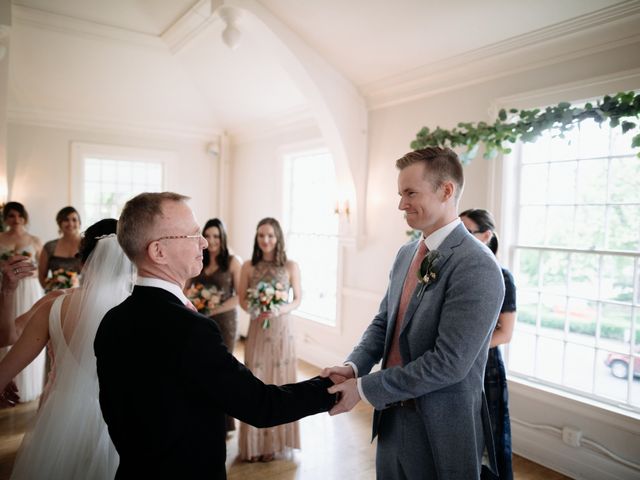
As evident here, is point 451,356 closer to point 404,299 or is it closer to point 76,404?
point 404,299

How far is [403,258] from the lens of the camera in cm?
188

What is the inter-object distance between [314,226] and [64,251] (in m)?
2.93

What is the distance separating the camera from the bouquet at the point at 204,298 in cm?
356

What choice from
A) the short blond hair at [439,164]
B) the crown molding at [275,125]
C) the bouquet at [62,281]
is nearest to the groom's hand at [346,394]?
the short blond hair at [439,164]

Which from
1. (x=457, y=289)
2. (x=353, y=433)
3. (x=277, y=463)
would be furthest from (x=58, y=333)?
(x=353, y=433)

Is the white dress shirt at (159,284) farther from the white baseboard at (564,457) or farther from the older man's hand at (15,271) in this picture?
the white baseboard at (564,457)

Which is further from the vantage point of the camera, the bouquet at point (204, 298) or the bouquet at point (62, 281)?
the bouquet at point (62, 281)

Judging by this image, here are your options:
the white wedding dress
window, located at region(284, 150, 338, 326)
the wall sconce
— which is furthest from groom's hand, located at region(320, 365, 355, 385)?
window, located at region(284, 150, 338, 326)

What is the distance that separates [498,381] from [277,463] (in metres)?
1.84

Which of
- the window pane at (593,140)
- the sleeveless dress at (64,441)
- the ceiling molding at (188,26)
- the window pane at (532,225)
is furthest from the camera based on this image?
the ceiling molding at (188,26)

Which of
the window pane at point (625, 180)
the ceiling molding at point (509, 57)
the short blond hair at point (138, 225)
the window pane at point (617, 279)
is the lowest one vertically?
the window pane at point (617, 279)

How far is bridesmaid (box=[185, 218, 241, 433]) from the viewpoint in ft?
12.5

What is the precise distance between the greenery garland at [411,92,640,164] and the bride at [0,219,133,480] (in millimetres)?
2475

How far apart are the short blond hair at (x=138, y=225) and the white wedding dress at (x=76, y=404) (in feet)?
2.52
